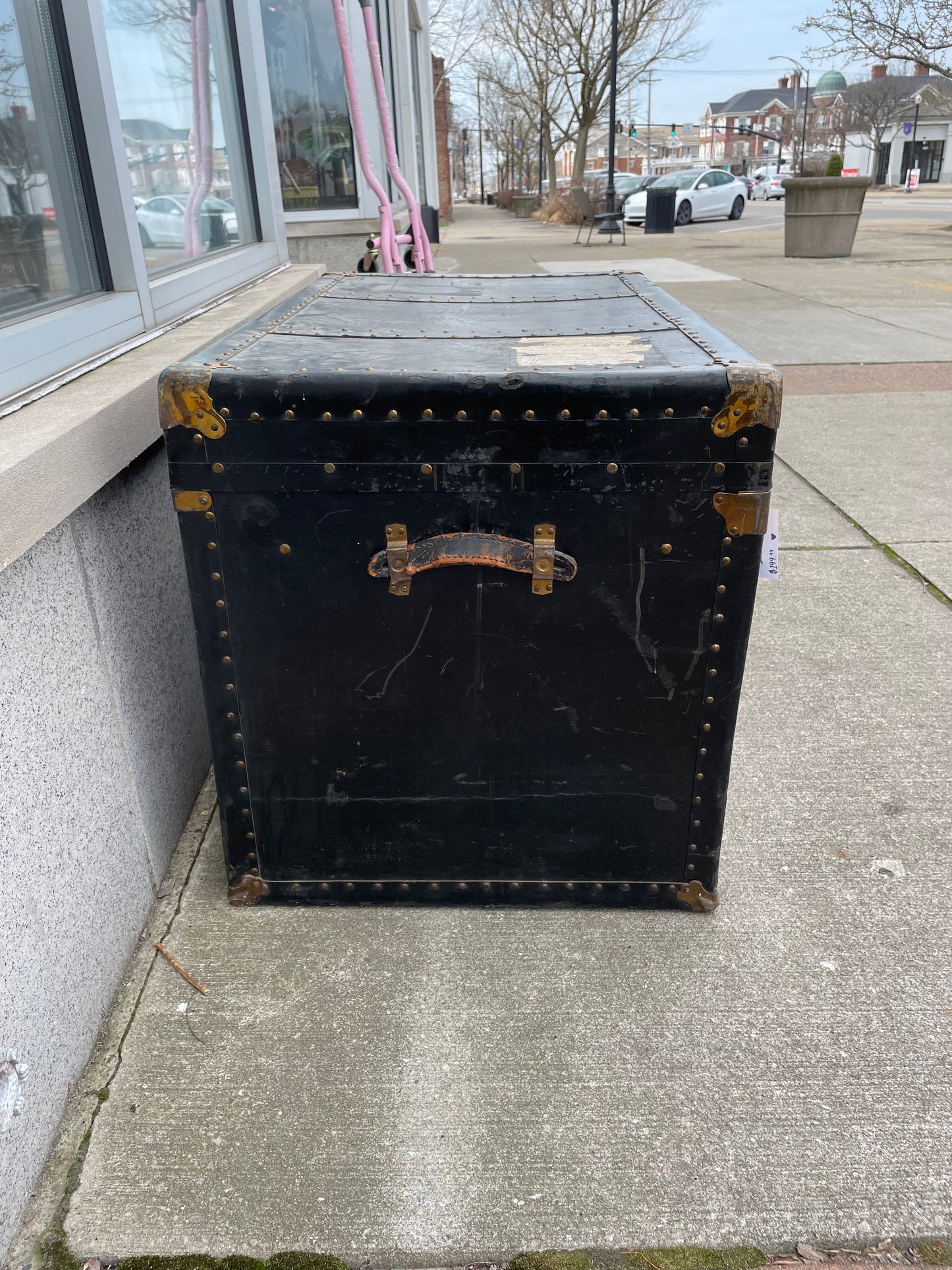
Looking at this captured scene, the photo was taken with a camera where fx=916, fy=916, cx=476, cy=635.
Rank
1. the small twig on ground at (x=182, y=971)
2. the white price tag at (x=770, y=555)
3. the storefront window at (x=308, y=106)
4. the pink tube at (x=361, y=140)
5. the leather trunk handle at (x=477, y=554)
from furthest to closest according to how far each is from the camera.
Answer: the storefront window at (x=308, y=106) → the pink tube at (x=361, y=140) → the white price tag at (x=770, y=555) → the small twig on ground at (x=182, y=971) → the leather trunk handle at (x=477, y=554)

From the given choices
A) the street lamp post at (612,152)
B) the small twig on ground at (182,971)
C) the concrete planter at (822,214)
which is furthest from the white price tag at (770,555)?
the street lamp post at (612,152)

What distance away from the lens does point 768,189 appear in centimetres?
5175

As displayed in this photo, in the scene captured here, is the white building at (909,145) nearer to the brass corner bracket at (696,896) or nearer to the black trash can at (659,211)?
the black trash can at (659,211)

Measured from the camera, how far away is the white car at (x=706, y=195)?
26.2 meters

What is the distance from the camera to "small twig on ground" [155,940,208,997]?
186 cm

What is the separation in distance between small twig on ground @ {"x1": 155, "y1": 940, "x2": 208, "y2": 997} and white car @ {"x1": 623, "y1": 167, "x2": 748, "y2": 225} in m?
27.7

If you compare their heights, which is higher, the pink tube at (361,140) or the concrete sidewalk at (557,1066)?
the pink tube at (361,140)

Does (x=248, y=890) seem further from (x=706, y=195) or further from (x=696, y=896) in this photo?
(x=706, y=195)

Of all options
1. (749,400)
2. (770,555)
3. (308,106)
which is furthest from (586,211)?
(749,400)

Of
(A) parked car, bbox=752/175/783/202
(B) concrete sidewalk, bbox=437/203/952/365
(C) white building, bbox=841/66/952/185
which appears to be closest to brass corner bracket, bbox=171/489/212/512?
(B) concrete sidewalk, bbox=437/203/952/365

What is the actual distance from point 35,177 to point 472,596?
56.2 inches

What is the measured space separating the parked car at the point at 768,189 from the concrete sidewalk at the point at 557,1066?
56.4 metres

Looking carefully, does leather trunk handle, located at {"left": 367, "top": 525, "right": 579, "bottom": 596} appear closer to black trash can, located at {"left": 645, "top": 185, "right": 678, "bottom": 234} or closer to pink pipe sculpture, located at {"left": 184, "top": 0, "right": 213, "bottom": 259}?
pink pipe sculpture, located at {"left": 184, "top": 0, "right": 213, "bottom": 259}

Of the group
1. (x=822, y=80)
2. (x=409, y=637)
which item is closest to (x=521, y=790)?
(x=409, y=637)
